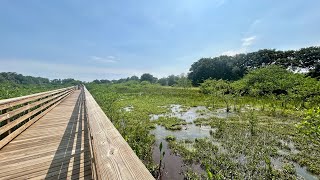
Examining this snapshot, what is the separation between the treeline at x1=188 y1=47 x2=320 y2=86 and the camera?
4666 cm

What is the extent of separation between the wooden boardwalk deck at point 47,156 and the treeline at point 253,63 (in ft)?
151

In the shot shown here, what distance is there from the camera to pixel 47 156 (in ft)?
11.4

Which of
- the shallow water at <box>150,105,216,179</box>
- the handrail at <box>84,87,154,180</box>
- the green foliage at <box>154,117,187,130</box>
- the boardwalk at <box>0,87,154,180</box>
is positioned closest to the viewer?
the handrail at <box>84,87,154,180</box>

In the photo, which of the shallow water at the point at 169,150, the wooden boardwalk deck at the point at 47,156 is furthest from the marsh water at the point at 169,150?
the wooden boardwalk deck at the point at 47,156

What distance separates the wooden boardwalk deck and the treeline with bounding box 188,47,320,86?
46156 mm

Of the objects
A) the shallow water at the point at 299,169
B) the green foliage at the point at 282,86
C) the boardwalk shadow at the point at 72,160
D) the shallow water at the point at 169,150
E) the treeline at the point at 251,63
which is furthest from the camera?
the treeline at the point at 251,63

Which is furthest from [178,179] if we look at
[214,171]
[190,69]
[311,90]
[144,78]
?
[144,78]

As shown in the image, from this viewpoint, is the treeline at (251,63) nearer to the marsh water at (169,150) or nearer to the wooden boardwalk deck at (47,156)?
the marsh water at (169,150)

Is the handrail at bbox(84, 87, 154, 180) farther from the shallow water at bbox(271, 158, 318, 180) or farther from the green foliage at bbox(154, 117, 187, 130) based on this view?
the green foliage at bbox(154, 117, 187, 130)

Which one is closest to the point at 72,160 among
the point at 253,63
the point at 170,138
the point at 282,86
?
the point at 170,138

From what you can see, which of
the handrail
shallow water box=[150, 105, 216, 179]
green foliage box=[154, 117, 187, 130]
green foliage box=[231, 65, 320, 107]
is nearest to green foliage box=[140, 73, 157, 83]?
green foliage box=[231, 65, 320, 107]

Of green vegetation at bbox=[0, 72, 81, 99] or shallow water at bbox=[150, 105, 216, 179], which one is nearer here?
shallow water at bbox=[150, 105, 216, 179]

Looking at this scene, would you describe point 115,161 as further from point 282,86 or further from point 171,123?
point 282,86

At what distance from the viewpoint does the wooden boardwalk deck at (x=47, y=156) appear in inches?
110
